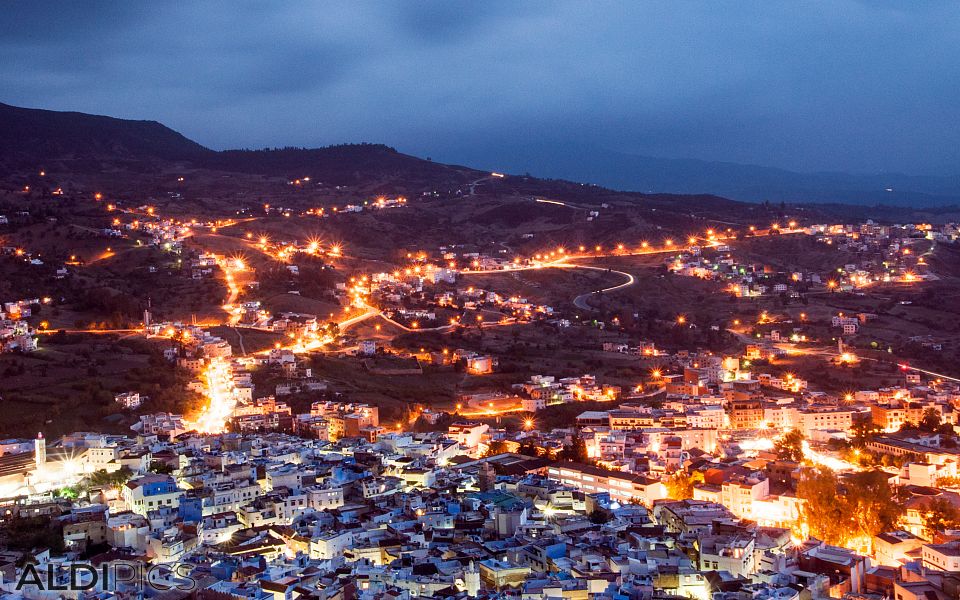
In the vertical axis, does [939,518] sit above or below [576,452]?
above

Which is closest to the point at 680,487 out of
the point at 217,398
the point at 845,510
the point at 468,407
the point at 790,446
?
the point at 845,510

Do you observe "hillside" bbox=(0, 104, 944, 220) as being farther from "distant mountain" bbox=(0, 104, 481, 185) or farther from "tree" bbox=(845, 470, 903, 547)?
"tree" bbox=(845, 470, 903, 547)

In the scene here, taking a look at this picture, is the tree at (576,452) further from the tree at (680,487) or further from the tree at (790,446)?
the tree at (790,446)

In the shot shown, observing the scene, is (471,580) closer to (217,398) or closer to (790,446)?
(790,446)

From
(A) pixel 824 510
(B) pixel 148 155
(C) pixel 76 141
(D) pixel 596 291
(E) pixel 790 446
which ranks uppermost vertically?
(C) pixel 76 141

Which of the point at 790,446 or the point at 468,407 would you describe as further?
the point at 468,407

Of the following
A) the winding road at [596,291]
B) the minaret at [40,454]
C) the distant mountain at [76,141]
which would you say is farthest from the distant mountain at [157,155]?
the minaret at [40,454]
